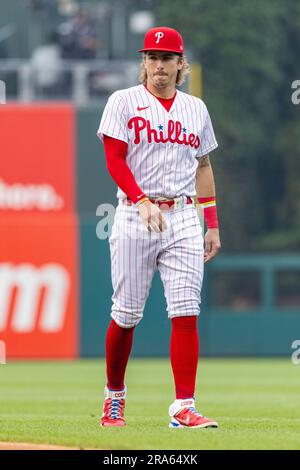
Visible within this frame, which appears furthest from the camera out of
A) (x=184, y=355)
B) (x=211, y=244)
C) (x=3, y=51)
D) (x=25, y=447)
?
(x=3, y=51)

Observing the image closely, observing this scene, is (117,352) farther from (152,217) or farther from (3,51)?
(3,51)

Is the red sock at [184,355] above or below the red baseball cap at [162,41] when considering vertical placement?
below

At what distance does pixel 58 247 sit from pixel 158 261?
37.8ft

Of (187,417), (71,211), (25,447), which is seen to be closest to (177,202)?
(187,417)

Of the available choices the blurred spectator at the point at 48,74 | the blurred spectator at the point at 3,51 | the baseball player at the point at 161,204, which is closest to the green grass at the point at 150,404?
the baseball player at the point at 161,204

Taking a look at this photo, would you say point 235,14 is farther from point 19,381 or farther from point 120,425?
point 120,425

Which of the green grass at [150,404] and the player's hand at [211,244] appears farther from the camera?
the player's hand at [211,244]

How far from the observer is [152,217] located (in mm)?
6758

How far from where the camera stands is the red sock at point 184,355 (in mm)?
6891

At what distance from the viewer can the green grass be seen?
629 cm

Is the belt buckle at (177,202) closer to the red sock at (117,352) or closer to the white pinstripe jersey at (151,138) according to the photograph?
the white pinstripe jersey at (151,138)

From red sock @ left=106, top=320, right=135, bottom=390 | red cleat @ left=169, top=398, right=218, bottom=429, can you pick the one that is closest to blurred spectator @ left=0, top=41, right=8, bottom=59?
red sock @ left=106, top=320, right=135, bottom=390

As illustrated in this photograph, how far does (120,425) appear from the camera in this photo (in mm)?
7047

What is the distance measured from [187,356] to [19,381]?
7.23 meters
